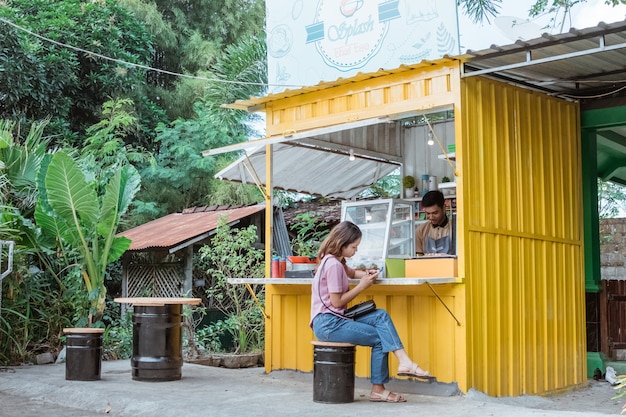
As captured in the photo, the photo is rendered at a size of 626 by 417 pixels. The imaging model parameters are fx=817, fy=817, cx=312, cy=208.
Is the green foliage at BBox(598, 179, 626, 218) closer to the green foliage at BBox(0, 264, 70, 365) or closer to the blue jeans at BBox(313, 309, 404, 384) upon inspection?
the green foliage at BBox(0, 264, 70, 365)

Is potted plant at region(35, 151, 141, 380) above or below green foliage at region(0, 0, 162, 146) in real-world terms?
below

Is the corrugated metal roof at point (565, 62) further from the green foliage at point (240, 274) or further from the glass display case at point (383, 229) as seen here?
the green foliage at point (240, 274)

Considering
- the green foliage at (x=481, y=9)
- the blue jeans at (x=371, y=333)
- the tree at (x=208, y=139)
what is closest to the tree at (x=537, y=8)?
the green foliage at (x=481, y=9)

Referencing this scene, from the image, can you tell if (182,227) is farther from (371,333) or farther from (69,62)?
(371,333)

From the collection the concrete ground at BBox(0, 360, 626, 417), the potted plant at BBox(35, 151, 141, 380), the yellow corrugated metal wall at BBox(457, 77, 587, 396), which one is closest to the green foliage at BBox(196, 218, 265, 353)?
the potted plant at BBox(35, 151, 141, 380)

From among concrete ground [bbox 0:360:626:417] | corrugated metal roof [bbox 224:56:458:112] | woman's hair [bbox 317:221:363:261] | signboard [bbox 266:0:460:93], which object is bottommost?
concrete ground [bbox 0:360:626:417]

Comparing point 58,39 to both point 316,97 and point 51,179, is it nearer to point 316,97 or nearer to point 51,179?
point 51,179

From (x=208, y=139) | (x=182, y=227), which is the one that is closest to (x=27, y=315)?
(x=182, y=227)

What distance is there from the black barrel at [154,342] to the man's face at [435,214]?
283cm

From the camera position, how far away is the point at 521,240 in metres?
8.02

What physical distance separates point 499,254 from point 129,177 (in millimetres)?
4768

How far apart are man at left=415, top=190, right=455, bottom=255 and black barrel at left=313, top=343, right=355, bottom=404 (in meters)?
2.11

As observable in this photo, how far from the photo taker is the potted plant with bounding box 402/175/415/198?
9867mm

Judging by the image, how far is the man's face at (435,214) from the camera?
8.52 meters
